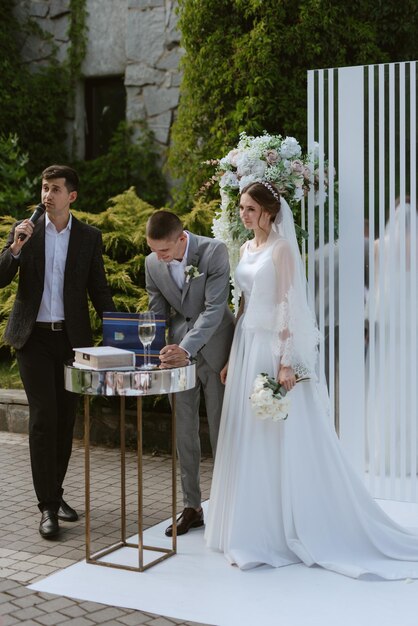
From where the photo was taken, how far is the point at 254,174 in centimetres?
544

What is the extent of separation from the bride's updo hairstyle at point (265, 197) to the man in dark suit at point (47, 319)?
3.78 feet

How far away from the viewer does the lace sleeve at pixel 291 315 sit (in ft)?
16.0

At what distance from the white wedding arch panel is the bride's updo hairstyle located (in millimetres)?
882

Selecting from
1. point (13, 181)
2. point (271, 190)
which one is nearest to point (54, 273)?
point (271, 190)

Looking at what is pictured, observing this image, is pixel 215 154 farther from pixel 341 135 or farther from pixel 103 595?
pixel 103 595

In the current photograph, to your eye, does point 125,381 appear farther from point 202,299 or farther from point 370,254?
point 370,254

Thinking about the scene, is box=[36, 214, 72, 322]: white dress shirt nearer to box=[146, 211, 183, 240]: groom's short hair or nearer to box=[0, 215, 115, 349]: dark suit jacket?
box=[0, 215, 115, 349]: dark suit jacket

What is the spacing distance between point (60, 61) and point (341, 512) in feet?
29.0

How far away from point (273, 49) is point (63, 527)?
5705mm

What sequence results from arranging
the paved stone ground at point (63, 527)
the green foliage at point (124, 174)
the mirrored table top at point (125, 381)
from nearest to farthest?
the paved stone ground at point (63, 527)
the mirrored table top at point (125, 381)
the green foliage at point (124, 174)

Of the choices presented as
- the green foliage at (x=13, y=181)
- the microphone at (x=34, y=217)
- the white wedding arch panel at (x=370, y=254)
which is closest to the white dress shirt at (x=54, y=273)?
the microphone at (x=34, y=217)

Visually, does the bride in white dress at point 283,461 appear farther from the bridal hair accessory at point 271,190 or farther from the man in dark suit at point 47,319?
the man in dark suit at point 47,319

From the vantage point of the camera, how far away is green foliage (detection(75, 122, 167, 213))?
451 inches

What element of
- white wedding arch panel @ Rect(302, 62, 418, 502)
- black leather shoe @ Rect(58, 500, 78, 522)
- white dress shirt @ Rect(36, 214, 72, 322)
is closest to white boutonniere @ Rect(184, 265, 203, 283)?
white dress shirt @ Rect(36, 214, 72, 322)
